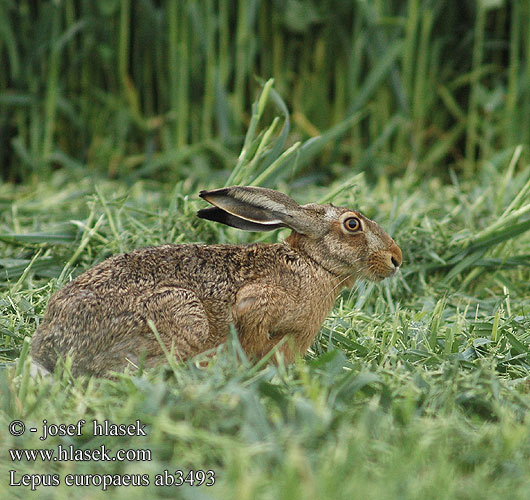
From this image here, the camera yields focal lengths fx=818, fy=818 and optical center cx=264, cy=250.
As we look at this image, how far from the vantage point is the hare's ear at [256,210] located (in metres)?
3.90

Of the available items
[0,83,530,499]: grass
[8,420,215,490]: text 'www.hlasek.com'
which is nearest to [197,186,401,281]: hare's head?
[0,83,530,499]: grass

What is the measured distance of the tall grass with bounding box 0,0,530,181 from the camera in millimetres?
8141

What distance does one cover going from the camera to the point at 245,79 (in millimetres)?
8523

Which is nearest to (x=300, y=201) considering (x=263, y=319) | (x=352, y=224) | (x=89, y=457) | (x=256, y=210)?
(x=352, y=224)

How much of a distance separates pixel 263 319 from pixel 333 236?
0.68 m

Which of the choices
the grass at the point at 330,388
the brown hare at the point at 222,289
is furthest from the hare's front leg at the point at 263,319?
the grass at the point at 330,388

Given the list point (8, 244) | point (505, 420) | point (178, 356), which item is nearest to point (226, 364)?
point (178, 356)

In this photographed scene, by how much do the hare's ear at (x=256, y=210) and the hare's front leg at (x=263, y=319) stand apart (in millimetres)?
378

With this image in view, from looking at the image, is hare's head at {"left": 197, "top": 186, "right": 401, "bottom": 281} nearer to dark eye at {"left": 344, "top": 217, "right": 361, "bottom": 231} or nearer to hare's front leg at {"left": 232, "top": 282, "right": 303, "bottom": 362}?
dark eye at {"left": 344, "top": 217, "right": 361, "bottom": 231}

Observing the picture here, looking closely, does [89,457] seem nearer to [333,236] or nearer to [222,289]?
[222,289]

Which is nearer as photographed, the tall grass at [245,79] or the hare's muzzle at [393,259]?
the hare's muzzle at [393,259]

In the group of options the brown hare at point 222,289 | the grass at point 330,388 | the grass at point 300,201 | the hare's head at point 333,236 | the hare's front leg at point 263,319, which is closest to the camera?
the grass at point 330,388

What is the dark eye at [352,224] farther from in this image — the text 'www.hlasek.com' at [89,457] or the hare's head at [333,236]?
the text 'www.hlasek.com' at [89,457]

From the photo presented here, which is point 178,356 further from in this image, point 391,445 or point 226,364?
point 391,445
